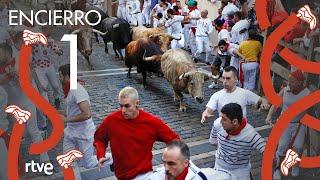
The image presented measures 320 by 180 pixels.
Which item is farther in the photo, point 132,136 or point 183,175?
point 132,136

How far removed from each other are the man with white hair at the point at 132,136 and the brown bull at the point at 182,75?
12.2ft

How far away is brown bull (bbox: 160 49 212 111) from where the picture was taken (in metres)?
8.46

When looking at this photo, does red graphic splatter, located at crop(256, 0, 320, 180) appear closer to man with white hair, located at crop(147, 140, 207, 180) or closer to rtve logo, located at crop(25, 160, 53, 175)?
man with white hair, located at crop(147, 140, 207, 180)

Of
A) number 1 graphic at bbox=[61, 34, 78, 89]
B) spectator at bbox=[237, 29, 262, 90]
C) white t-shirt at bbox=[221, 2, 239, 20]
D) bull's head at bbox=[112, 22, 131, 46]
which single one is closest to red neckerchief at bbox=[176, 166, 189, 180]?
number 1 graphic at bbox=[61, 34, 78, 89]

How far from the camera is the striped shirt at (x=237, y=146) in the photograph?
16.0 feet

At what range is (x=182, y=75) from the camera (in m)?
8.72

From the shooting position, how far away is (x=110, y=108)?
26.7ft

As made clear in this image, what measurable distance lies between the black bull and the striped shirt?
4931 mm

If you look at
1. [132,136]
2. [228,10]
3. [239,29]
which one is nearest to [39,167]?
[132,136]

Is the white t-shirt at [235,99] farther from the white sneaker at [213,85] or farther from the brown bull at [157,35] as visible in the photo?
the brown bull at [157,35]

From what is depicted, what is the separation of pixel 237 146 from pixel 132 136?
1083 millimetres

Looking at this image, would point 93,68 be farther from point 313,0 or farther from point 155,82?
point 313,0

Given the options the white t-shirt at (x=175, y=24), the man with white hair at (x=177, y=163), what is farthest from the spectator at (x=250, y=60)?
the white t-shirt at (x=175, y=24)

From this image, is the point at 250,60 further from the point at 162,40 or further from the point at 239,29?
the point at 162,40
